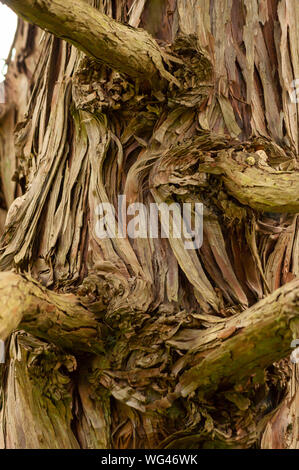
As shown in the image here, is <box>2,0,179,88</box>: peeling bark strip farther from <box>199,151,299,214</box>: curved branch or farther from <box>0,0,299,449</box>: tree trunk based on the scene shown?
<box>199,151,299,214</box>: curved branch

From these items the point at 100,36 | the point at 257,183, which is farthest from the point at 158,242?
the point at 100,36

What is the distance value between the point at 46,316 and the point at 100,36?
1.80 feet

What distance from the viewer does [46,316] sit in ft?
4.22

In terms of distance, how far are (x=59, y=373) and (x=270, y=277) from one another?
1.68 feet

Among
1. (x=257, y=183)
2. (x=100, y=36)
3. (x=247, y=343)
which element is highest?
(x=100, y=36)

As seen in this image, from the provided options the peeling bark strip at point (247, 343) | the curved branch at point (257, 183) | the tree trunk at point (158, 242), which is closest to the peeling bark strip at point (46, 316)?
the tree trunk at point (158, 242)

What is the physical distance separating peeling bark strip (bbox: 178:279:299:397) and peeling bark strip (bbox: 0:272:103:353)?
170 millimetres

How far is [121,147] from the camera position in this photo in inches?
62.6

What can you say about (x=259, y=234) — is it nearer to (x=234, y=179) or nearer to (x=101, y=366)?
(x=234, y=179)

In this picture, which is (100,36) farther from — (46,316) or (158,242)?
(46,316)

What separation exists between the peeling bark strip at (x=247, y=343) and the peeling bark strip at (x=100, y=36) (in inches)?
22.1


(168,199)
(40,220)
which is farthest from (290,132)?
(40,220)

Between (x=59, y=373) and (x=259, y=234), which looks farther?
(x=259, y=234)
